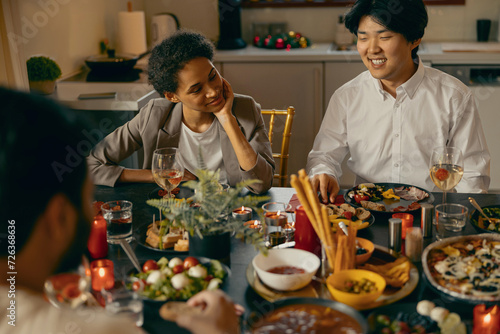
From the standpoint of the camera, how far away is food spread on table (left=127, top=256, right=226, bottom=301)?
51.5 inches

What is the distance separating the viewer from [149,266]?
1.43 m

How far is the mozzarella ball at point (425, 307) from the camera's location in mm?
1214

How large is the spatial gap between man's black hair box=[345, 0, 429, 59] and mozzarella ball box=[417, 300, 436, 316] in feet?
4.30

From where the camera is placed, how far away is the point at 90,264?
1.49 m

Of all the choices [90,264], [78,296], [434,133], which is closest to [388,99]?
[434,133]

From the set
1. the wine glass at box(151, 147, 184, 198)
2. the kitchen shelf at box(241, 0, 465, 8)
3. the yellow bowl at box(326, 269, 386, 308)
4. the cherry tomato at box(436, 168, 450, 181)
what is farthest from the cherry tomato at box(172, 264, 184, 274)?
the kitchen shelf at box(241, 0, 465, 8)

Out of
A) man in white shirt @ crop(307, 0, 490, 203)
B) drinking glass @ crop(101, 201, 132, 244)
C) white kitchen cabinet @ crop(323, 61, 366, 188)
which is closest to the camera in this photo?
drinking glass @ crop(101, 201, 132, 244)

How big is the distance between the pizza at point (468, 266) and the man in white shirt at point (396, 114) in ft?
2.43

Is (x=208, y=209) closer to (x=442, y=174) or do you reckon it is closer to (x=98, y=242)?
(x=98, y=242)

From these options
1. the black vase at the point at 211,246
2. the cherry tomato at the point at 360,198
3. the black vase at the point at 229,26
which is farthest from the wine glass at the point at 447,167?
the black vase at the point at 229,26

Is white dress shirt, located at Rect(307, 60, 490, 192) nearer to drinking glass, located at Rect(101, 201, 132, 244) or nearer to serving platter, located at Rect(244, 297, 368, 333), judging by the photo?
drinking glass, located at Rect(101, 201, 132, 244)

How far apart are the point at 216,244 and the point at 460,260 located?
622 millimetres

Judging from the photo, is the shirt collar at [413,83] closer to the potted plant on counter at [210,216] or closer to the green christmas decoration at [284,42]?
the potted plant on counter at [210,216]

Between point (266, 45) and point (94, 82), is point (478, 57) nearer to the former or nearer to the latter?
point (266, 45)
